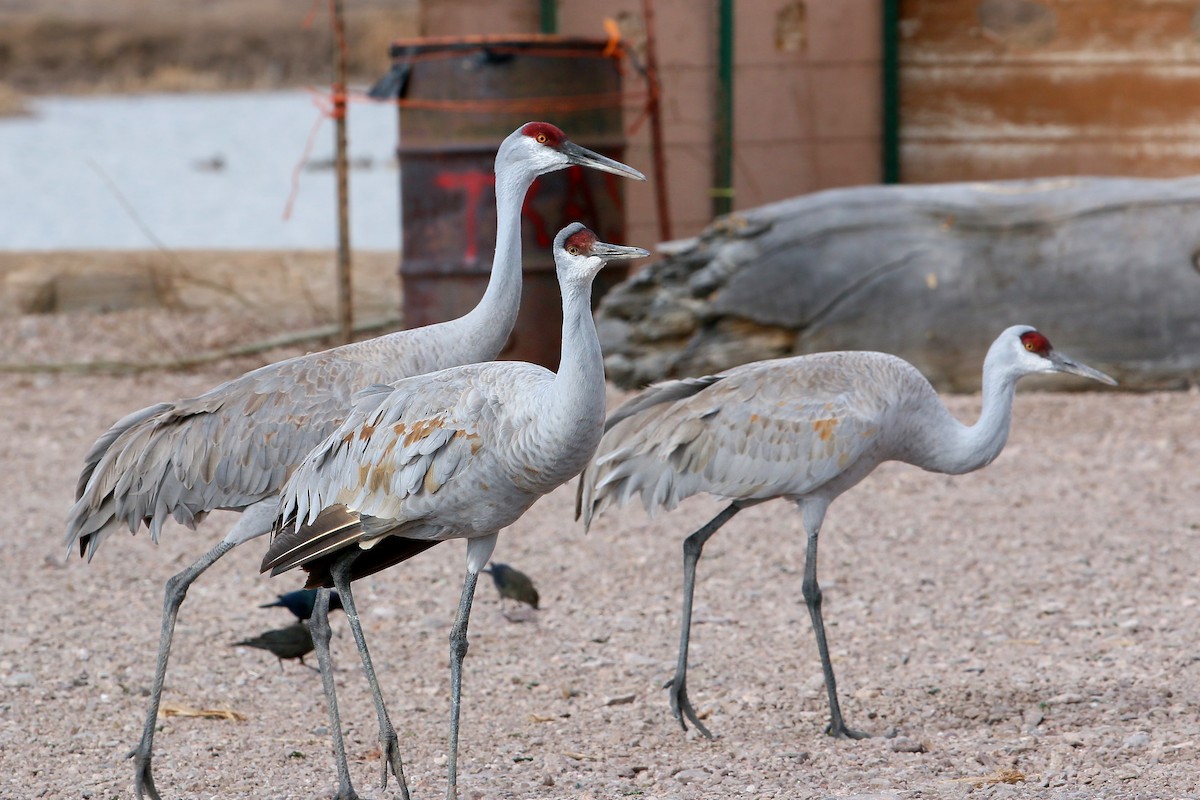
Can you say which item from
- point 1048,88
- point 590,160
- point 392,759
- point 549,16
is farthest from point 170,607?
point 1048,88

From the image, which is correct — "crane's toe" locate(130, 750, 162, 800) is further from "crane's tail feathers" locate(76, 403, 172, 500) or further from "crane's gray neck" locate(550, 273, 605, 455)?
"crane's gray neck" locate(550, 273, 605, 455)

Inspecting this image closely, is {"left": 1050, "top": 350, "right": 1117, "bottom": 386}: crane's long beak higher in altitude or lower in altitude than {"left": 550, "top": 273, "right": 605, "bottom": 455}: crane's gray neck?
lower

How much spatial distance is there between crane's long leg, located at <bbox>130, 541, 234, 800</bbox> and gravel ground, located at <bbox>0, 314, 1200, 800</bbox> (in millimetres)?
81

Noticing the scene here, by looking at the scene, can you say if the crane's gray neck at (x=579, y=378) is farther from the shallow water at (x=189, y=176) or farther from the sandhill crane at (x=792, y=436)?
the shallow water at (x=189, y=176)

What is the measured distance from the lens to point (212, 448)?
13.1 ft

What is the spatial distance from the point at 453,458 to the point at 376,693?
0.62 meters

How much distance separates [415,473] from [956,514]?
10.3 feet

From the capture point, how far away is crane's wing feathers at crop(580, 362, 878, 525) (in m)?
4.14

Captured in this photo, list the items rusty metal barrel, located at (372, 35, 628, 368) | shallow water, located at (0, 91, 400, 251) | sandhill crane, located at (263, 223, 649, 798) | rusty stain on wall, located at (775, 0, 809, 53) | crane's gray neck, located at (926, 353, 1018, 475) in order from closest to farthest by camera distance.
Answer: sandhill crane, located at (263, 223, 649, 798), crane's gray neck, located at (926, 353, 1018, 475), rusty metal barrel, located at (372, 35, 628, 368), rusty stain on wall, located at (775, 0, 809, 53), shallow water, located at (0, 91, 400, 251)

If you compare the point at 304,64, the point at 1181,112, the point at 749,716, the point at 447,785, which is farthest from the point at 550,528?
the point at 304,64

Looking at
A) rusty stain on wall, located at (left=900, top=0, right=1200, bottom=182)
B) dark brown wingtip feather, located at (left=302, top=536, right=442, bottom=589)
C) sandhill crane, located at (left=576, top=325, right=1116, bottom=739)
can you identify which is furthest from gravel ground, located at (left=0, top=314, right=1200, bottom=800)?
rusty stain on wall, located at (left=900, top=0, right=1200, bottom=182)

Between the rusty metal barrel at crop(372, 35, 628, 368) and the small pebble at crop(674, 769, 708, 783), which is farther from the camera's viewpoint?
the rusty metal barrel at crop(372, 35, 628, 368)

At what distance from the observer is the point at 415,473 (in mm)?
3426

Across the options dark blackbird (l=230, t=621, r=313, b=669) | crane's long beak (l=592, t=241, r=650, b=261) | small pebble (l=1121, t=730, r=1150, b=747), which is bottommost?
small pebble (l=1121, t=730, r=1150, b=747)
